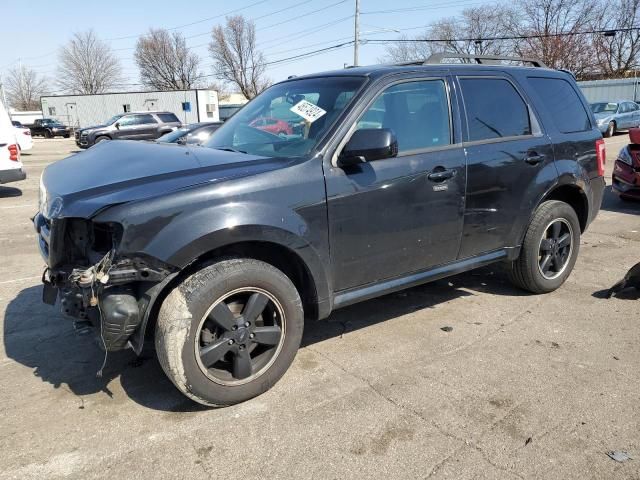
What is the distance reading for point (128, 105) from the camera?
153ft

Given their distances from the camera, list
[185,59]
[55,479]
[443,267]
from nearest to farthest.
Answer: [55,479]
[443,267]
[185,59]

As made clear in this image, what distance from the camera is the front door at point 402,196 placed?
10.6 feet

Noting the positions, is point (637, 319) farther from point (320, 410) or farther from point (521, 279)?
point (320, 410)

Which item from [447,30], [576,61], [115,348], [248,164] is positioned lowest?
[115,348]

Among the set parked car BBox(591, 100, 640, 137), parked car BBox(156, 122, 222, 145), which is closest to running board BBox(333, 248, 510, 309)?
parked car BBox(156, 122, 222, 145)

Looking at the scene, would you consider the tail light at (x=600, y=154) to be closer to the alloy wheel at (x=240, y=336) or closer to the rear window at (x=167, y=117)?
the alloy wheel at (x=240, y=336)

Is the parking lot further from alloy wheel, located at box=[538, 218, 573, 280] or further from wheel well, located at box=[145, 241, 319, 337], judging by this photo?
wheel well, located at box=[145, 241, 319, 337]

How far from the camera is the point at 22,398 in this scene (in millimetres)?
3104

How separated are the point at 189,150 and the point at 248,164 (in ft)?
2.25

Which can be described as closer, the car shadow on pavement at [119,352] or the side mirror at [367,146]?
the side mirror at [367,146]

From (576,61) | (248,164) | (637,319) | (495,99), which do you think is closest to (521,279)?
(637,319)

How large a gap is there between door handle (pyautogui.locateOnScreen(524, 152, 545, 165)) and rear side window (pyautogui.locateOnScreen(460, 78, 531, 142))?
189mm

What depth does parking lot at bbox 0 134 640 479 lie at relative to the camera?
2.50 metres

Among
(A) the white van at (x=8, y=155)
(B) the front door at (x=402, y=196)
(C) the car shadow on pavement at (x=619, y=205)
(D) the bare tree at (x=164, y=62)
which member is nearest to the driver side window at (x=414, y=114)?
(B) the front door at (x=402, y=196)
